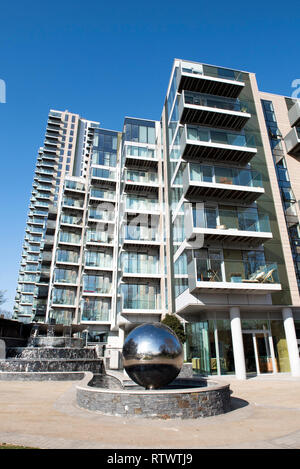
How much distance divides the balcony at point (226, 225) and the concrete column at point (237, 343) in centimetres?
487

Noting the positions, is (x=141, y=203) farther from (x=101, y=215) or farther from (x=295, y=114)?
(x=295, y=114)

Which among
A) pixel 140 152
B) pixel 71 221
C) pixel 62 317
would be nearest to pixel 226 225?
pixel 140 152

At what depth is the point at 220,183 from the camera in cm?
2166

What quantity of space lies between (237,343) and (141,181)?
1985 centimetres

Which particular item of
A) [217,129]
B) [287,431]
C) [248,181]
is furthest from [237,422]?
[217,129]

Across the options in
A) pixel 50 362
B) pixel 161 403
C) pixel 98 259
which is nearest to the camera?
pixel 161 403

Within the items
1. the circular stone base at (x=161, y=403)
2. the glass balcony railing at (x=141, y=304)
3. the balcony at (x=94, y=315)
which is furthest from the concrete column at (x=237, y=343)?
the balcony at (x=94, y=315)

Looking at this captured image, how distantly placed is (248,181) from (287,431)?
60.5 ft

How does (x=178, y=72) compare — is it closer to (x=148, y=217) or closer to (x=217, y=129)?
(x=217, y=129)

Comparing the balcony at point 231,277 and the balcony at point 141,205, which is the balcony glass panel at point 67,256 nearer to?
the balcony at point 141,205

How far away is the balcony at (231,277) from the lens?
1872 cm

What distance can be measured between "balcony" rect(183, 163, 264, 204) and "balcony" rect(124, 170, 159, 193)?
10.5 metres

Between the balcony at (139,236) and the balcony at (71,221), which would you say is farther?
the balcony at (71,221)
